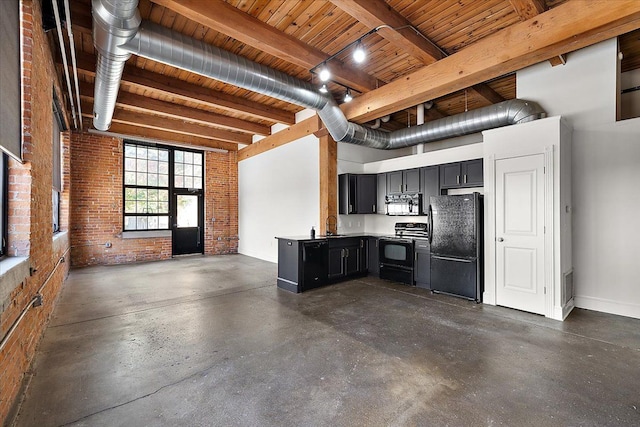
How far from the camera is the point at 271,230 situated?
797cm

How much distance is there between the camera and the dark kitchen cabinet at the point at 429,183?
5.43 m

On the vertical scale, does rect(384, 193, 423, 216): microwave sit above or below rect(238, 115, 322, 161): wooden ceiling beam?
below

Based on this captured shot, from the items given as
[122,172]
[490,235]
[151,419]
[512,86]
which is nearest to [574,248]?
[490,235]

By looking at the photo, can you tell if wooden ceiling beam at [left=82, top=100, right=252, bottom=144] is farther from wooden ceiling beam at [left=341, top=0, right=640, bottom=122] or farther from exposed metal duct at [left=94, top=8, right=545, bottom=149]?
wooden ceiling beam at [left=341, top=0, right=640, bottom=122]

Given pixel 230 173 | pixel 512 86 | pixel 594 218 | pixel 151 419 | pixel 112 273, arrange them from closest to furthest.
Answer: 1. pixel 151 419
2. pixel 594 218
3. pixel 512 86
4. pixel 112 273
5. pixel 230 173

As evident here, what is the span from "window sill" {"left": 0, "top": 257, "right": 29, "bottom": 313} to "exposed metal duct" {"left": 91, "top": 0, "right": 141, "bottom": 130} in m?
2.21

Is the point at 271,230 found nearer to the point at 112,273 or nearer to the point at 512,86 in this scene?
the point at 112,273

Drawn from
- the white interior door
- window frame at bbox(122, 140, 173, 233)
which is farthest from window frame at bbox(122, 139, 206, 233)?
the white interior door

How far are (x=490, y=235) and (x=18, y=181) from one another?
5245 mm

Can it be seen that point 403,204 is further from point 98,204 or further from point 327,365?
point 98,204

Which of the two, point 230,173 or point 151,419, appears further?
point 230,173

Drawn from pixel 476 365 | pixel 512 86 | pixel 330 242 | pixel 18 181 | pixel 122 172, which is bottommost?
pixel 476 365

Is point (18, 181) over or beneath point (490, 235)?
over

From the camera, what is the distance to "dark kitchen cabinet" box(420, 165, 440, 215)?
543 cm
